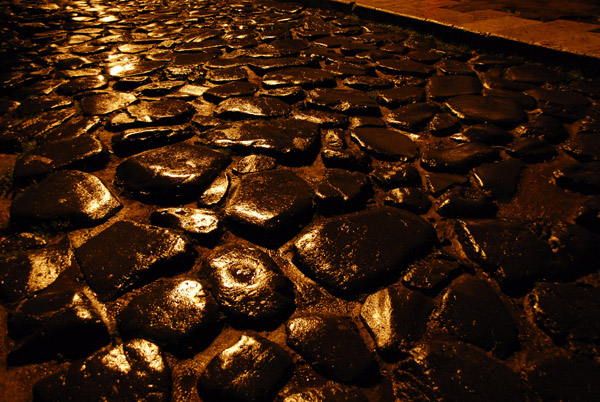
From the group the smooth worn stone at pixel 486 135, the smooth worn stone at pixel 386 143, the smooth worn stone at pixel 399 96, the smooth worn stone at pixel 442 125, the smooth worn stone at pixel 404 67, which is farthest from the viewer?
the smooth worn stone at pixel 404 67

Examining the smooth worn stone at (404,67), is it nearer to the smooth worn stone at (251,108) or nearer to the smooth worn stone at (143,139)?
the smooth worn stone at (251,108)

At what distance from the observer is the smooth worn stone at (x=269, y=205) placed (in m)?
1.50

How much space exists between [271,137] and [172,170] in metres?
0.65

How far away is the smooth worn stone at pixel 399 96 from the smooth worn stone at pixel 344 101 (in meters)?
0.11

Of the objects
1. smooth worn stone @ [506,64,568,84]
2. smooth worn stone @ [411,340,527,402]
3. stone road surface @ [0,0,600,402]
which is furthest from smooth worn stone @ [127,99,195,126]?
smooth worn stone @ [506,64,568,84]

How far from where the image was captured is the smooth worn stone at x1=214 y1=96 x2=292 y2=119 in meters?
2.37

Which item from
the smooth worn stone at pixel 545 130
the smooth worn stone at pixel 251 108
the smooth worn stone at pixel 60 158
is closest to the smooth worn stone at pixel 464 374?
the smooth worn stone at pixel 545 130

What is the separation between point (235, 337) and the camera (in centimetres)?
112

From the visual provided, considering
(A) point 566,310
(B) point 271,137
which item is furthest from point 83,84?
(A) point 566,310

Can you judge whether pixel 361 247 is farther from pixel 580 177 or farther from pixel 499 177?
pixel 580 177

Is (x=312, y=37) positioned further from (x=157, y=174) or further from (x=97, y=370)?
(x=97, y=370)

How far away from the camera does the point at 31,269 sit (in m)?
1.33

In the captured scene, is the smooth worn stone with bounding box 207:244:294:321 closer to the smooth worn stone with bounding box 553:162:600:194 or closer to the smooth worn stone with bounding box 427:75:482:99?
the smooth worn stone with bounding box 553:162:600:194

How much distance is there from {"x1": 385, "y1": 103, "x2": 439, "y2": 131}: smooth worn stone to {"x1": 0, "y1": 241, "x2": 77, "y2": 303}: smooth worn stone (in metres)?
2.12
